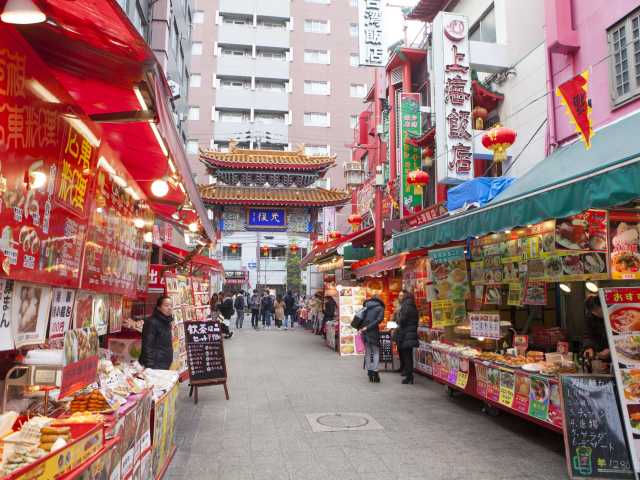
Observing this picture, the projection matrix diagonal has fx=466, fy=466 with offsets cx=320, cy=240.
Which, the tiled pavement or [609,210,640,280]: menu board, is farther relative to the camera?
[609,210,640,280]: menu board

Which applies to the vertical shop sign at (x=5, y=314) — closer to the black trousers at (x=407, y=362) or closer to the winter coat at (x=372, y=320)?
the winter coat at (x=372, y=320)

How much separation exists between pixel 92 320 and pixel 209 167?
27.9 metres

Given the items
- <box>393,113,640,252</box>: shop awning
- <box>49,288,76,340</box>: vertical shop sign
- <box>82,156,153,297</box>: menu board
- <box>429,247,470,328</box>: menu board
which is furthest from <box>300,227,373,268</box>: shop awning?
<box>49,288,76,340</box>: vertical shop sign

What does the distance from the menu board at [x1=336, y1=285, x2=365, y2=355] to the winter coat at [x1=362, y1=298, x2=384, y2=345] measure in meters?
3.72

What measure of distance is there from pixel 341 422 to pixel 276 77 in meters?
44.9

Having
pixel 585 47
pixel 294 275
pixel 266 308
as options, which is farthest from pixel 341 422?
pixel 294 275

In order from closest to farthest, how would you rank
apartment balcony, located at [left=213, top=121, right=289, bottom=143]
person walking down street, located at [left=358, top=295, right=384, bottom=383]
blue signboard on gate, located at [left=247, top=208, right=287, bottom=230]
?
person walking down street, located at [left=358, top=295, right=384, bottom=383] → blue signboard on gate, located at [left=247, top=208, right=287, bottom=230] → apartment balcony, located at [left=213, top=121, right=289, bottom=143]

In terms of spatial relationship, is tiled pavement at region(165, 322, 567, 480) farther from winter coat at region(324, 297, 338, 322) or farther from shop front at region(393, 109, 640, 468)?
winter coat at region(324, 297, 338, 322)

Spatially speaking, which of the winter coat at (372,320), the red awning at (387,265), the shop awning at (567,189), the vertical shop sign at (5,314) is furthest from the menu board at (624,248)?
the vertical shop sign at (5,314)

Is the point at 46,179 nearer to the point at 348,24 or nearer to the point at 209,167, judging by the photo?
the point at 209,167

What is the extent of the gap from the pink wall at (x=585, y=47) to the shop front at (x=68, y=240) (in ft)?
24.2

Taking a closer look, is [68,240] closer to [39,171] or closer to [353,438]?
[39,171]

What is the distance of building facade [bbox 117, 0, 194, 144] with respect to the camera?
13195 mm

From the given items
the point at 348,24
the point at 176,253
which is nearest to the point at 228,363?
the point at 176,253
